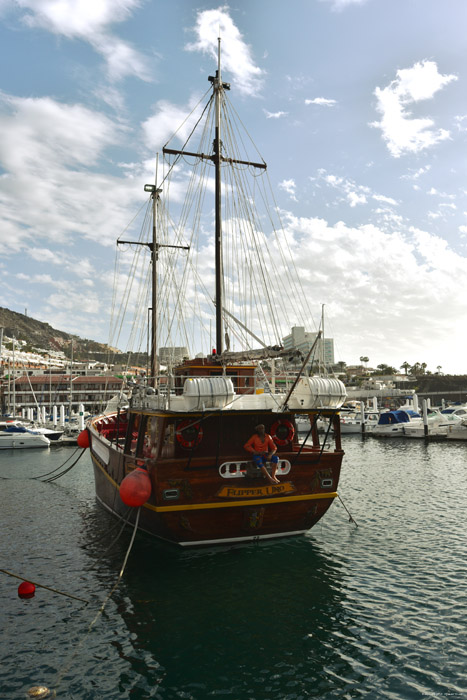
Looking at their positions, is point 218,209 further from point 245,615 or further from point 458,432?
point 458,432

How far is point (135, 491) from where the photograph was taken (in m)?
10.4

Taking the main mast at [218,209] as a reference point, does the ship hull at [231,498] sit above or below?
below

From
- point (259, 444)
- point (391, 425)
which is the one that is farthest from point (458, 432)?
point (259, 444)

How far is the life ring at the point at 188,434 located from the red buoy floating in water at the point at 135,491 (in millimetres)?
1457

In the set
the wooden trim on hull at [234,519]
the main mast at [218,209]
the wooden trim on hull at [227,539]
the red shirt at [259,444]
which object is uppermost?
the main mast at [218,209]

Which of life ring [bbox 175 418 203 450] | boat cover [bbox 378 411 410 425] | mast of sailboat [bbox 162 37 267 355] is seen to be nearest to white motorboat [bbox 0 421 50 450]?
mast of sailboat [bbox 162 37 267 355]

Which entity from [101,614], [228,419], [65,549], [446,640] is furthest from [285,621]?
[65,549]

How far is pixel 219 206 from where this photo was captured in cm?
1783

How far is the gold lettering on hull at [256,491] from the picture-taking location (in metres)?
11.1

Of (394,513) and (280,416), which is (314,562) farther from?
(394,513)

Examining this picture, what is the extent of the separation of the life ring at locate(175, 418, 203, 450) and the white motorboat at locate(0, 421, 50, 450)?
38.8m

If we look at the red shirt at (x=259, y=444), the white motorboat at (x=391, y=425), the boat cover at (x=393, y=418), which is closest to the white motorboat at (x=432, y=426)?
the white motorboat at (x=391, y=425)

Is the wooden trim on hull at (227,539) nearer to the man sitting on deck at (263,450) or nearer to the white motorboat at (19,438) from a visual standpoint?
the man sitting on deck at (263,450)

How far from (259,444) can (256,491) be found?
118cm
